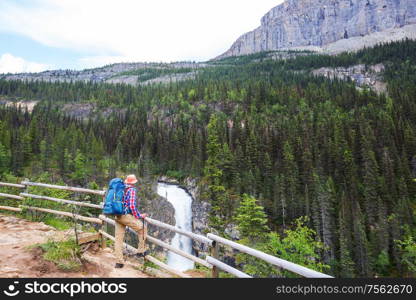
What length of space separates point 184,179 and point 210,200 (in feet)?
70.5

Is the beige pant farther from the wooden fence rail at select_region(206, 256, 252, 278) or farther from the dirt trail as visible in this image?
the wooden fence rail at select_region(206, 256, 252, 278)

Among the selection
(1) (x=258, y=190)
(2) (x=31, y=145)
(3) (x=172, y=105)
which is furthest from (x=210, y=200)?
(3) (x=172, y=105)

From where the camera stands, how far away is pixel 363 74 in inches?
6137

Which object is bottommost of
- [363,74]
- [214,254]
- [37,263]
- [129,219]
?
[37,263]

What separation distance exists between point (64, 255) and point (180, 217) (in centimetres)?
4760

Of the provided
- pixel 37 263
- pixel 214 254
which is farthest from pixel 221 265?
pixel 37 263

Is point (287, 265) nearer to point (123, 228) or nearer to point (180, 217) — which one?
point (123, 228)

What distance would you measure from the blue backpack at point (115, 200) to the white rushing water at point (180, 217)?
108ft

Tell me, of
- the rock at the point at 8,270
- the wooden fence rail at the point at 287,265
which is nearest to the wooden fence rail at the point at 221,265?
the wooden fence rail at the point at 287,265

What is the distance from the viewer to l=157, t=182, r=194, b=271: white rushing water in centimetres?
3941

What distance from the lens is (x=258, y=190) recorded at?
57.9 meters

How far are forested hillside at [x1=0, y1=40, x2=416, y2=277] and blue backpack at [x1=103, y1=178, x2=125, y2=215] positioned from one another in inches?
654

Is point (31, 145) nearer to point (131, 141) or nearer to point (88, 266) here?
point (131, 141)

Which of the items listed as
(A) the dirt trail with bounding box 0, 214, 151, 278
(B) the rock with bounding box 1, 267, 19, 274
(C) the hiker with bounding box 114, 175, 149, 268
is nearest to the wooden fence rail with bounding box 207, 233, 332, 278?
(C) the hiker with bounding box 114, 175, 149, 268
